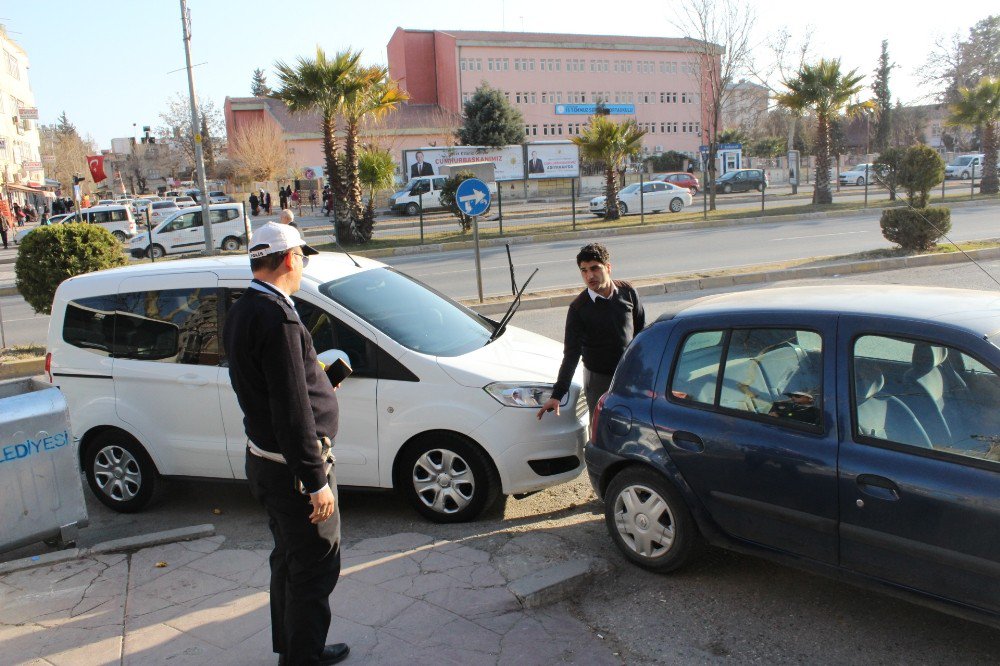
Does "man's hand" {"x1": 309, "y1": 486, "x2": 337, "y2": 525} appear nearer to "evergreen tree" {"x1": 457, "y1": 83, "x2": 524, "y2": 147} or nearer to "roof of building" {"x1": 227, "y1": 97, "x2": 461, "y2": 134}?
"evergreen tree" {"x1": 457, "y1": 83, "x2": 524, "y2": 147}

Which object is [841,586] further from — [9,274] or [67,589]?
[9,274]

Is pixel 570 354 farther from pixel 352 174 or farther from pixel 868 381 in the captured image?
pixel 352 174

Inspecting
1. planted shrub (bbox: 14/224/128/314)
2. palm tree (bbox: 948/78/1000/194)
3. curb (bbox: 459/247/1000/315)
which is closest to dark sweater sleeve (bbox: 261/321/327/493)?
curb (bbox: 459/247/1000/315)

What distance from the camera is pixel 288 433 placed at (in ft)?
9.54

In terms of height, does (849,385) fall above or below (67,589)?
above

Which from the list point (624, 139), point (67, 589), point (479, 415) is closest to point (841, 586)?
point (479, 415)

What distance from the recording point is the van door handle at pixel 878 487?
3.17 meters

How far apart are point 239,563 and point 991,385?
3834mm

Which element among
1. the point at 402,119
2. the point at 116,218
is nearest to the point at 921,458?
the point at 116,218

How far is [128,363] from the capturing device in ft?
18.3

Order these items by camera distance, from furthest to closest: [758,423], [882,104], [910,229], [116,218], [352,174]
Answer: [882,104]
[116,218]
[352,174]
[910,229]
[758,423]

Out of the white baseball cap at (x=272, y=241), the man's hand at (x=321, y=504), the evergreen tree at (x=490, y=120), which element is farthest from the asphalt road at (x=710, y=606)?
the evergreen tree at (x=490, y=120)

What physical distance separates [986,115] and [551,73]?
4640 cm

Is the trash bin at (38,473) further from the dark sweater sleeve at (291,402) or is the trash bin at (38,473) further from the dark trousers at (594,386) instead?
the dark trousers at (594,386)
